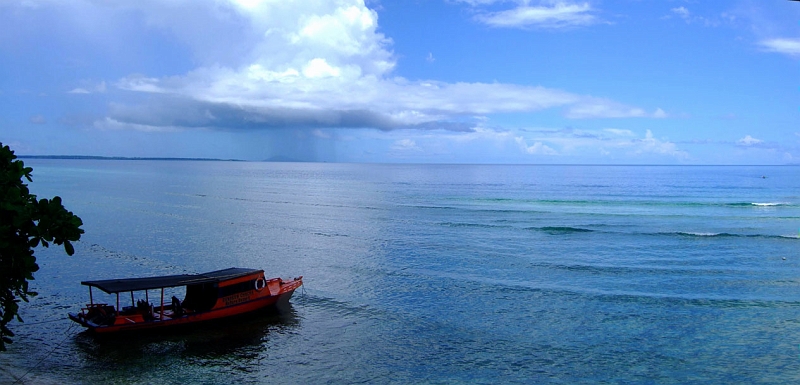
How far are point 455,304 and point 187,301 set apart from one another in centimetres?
1380

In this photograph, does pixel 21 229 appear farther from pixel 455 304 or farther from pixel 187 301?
pixel 455 304

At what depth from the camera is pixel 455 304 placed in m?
31.4

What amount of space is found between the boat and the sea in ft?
2.35

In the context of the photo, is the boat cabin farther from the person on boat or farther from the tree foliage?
the tree foliage

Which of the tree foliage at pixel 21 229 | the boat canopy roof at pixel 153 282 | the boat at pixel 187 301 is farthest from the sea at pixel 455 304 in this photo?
the tree foliage at pixel 21 229

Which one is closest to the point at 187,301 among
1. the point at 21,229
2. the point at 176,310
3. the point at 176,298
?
the point at 176,298

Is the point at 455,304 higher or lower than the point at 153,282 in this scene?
lower

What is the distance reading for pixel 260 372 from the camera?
2298cm

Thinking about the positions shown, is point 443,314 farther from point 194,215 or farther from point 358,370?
point 194,215

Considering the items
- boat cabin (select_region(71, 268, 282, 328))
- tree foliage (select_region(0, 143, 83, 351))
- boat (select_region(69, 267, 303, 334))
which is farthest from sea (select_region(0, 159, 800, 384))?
tree foliage (select_region(0, 143, 83, 351))

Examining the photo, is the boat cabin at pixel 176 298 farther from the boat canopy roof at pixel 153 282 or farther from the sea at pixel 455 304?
the sea at pixel 455 304

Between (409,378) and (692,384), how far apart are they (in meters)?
10.4

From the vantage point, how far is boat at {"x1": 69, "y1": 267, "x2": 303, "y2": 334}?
2664cm

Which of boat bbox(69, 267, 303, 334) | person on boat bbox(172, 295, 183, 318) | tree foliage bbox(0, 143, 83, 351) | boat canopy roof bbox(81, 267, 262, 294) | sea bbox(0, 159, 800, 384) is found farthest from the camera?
person on boat bbox(172, 295, 183, 318)
